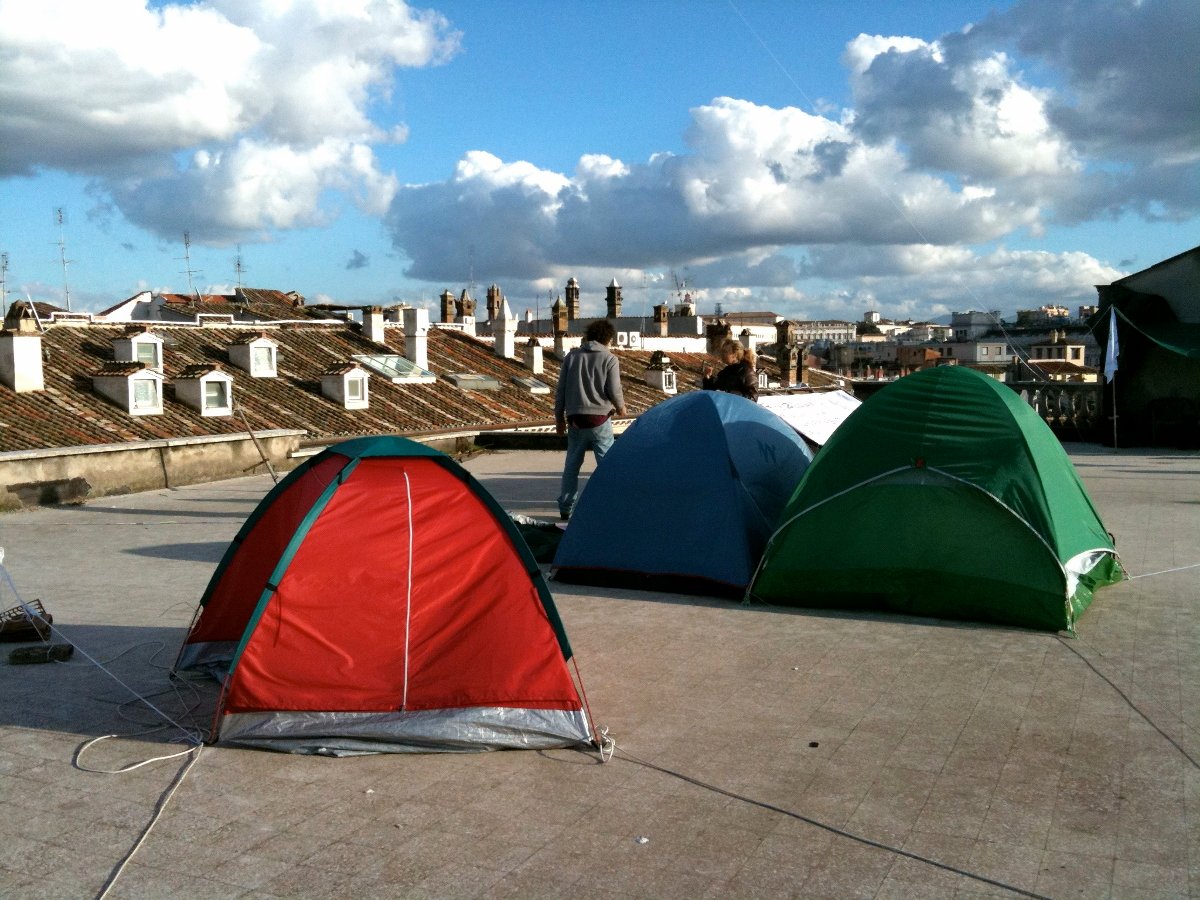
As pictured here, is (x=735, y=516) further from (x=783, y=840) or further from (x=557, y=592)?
(x=783, y=840)

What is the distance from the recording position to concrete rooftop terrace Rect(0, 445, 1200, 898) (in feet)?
15.9

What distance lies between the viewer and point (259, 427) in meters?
23.5

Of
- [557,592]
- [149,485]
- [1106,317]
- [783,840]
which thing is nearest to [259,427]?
[149,485]

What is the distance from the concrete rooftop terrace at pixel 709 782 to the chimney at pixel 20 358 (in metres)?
12.9

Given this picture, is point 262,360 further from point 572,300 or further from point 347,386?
point 572,300

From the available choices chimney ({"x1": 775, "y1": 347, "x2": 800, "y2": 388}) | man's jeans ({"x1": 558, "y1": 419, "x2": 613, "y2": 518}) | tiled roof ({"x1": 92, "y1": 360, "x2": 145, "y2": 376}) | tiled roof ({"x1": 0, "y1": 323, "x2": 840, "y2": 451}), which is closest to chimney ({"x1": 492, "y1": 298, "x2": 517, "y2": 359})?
tiled roof ({"x1": 0, "y1": 323, "x2": 840, "y2": 451})

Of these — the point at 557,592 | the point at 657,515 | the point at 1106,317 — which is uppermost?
the point at 1106,317

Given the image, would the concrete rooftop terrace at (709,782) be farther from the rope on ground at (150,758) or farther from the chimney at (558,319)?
the chimney at (558,319)

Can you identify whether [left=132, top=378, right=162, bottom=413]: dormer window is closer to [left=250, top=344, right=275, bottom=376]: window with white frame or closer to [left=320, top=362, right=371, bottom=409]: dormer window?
[left=250, top=344, right=275, bottom=376]: window with white frame

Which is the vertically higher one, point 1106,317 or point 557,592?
point 1106,317

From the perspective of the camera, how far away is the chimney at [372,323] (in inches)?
1393

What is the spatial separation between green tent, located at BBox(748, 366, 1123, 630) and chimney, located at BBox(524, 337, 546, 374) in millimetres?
32394

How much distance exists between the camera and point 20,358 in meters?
20.7

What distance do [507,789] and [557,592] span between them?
4.62m
